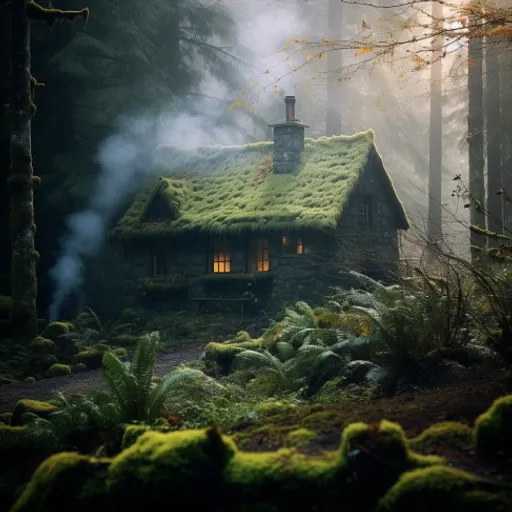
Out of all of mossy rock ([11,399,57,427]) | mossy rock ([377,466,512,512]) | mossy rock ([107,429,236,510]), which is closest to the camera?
mossy rock ([377,466,512,512])

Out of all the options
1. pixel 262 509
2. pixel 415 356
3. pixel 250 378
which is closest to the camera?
pixel 262 509

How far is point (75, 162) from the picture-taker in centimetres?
2359

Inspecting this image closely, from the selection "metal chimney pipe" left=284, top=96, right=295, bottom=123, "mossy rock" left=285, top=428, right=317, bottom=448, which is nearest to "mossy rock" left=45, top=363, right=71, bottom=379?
"mossy rock" left=285, top=428, right=317, bottom=448

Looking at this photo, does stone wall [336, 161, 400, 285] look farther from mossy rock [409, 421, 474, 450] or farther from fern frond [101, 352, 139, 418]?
mossy rock [409, 421, 474, 450]

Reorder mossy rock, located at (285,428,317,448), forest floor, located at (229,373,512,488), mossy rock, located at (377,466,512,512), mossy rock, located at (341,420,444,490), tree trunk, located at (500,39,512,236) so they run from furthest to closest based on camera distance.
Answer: tree trunk, located at (500,39,512,236) → mossy rock, located at (285,428,317,448) → forest floor, located at (229,373,512,488) → mossy rock, located at (341,420,444,490) → mossy rock, located at (377,466,512,512)

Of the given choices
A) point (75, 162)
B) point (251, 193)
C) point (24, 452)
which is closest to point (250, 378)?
point (24, 452)

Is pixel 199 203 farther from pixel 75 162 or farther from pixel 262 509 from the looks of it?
pixel 262 509

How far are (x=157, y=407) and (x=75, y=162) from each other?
59.0 ft

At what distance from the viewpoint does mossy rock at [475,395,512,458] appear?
176 inches

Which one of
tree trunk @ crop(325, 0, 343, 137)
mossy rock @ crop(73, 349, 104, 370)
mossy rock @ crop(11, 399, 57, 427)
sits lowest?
mossy rock @ crop(73, 349, 104, 370)

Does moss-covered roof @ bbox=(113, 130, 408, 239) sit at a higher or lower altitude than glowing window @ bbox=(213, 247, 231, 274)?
higher

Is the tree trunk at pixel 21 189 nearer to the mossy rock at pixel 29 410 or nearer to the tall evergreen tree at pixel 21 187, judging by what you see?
the tall evergreen tree at pixel 21 187

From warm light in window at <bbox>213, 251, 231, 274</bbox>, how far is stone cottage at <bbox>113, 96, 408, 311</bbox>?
3cm

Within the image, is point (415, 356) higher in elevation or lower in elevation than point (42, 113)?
lower
